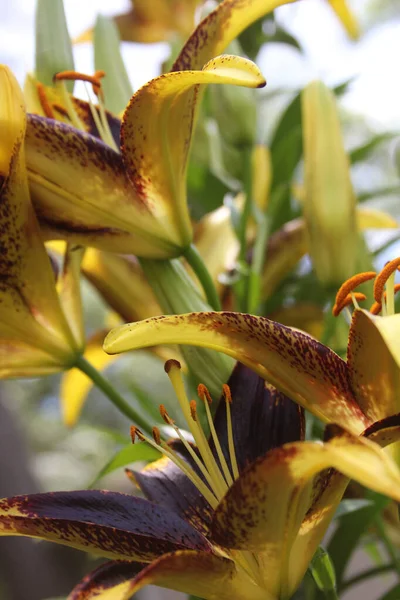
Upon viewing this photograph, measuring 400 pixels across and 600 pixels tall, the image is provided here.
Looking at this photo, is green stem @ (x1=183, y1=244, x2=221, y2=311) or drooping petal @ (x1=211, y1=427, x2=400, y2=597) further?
green stem @ (x1=183, y1=244, x2=221, y2=311)

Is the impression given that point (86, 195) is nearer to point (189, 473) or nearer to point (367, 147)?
point (189, 473)

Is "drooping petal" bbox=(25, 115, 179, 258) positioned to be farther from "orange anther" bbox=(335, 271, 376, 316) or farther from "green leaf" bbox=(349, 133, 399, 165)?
"green leaf" bbox=(349, 133, 399, 165)

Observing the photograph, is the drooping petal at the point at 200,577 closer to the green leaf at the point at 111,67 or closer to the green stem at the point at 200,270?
the green stem at the point at 200,270

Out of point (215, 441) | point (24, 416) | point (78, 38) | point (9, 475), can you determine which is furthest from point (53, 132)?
point (24, 416)

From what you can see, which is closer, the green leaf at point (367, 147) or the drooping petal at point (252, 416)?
the drooping petal at point (252, 416)

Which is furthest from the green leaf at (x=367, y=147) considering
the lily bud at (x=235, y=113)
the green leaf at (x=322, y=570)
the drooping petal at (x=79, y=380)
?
the green leaf at (x=322, y=570)

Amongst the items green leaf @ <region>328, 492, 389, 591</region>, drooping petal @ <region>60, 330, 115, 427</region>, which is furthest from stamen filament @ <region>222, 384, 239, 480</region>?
drooping petal @ <region>60, 330, 115, 427</region>
